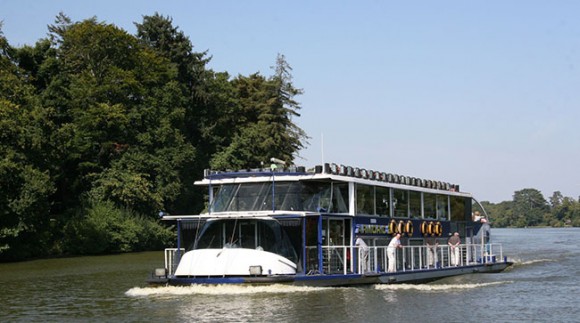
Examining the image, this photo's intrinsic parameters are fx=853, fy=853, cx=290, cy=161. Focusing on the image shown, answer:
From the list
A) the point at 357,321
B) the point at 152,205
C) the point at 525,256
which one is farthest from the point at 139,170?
the point at 357,321

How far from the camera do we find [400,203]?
3219cm

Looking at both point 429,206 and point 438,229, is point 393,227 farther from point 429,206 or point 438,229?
point 438,229

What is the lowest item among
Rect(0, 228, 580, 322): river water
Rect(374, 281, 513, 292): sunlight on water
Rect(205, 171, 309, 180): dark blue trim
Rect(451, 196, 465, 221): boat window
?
Rect(0, 228, 580, 322): river water

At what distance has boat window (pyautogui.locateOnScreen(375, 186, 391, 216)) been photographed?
3074cm

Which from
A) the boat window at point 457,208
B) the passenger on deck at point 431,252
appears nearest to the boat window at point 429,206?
the passenger on deck at point 431,252

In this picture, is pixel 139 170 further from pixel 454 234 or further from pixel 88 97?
pixel 454 234

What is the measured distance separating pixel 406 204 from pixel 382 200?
1930mm

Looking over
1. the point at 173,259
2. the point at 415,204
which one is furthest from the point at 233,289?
the point at 415,204

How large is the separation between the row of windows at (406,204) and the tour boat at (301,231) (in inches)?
1.5

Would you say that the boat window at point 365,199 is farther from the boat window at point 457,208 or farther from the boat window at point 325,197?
the boat window at point 457,208

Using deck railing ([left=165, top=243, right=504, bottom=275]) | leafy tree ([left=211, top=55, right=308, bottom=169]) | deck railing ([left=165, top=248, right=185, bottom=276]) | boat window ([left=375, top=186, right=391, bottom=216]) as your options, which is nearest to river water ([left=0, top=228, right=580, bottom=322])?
deck railing ([left=165, top=243, right=504, bottom=275])

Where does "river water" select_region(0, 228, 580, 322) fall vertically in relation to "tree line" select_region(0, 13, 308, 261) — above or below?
below

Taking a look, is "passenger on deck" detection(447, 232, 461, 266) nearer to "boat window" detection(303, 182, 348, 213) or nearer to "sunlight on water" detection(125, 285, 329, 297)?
"boat window" detection(303, 182, 348, 213)

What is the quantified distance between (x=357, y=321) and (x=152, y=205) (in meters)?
44.3
